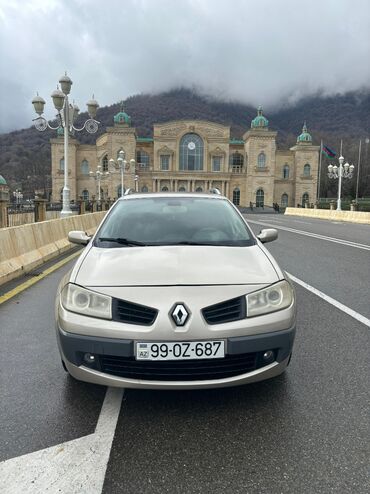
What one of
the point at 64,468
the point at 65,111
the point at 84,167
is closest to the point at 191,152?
the point at 84,167

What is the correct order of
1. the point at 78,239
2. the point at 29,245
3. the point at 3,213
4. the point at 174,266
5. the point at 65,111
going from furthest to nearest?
the point at 65,111 → the point at 3,213 → the point at 29,245 → the point at 78,239 → the point at 174,266

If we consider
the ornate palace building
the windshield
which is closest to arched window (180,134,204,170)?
the ornate palace building

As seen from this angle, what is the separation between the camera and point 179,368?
273 cm

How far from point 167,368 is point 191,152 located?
8123 cm

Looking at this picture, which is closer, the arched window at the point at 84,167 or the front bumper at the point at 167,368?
the front bumper at the point at 167,368

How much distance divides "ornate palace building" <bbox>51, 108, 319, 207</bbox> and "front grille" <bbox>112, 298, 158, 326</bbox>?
76.0 m

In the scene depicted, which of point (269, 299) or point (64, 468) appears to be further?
point (269, 299)

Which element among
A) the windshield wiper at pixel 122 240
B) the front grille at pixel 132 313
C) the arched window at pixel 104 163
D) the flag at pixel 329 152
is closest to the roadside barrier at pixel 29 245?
the windshield wiper at pixel 122 240

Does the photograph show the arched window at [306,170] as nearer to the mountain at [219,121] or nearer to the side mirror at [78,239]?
the mountain at [219,121]

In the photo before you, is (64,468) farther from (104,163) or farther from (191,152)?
(104,163)

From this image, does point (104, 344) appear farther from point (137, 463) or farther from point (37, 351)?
point (37, 351)

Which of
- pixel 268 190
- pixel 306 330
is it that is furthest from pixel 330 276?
pixel 268 190

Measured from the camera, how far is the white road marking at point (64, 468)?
2.18 m

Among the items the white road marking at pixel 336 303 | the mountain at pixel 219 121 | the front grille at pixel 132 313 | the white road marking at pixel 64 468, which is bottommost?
the white road marking at pixel 64 468
